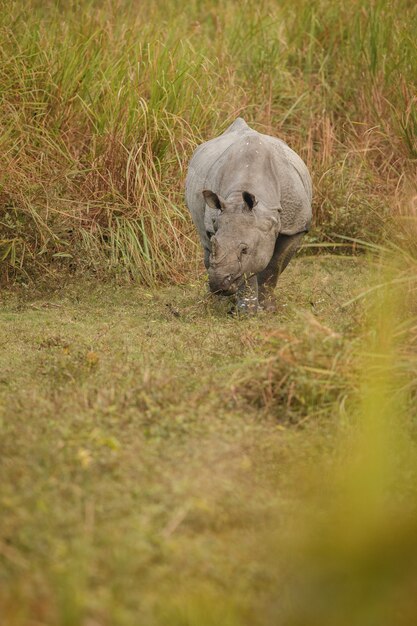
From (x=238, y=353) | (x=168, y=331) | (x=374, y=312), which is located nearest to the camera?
(x=374, y=312)

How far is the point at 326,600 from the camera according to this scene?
260 cm

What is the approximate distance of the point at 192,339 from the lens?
21.7 feet

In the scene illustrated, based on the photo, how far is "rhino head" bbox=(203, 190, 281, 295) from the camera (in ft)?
23.8

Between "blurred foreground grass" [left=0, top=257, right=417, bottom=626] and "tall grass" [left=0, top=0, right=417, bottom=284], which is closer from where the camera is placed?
"blurred foreground grass" [left=0, top=257, right=417, bottom=626]

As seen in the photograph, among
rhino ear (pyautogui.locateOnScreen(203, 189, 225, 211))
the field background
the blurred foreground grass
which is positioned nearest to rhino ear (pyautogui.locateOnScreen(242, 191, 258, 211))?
rhino ear (pyautogui.locateOnScreen(203, 189, 225, 211))

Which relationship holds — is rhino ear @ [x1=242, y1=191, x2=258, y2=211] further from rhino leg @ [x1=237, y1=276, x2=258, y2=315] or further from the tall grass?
the tall grass

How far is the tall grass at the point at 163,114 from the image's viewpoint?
889 cm

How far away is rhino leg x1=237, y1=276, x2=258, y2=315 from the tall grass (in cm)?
137

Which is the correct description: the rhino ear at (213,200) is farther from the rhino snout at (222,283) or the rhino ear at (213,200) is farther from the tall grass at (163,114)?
the tall grass at (163,114)

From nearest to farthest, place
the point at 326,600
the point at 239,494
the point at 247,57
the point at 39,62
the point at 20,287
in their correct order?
the point at 326,600
the point at 239,494
the point at 20,287
the point at 39,62
the point at 247,57

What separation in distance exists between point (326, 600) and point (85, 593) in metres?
0.76

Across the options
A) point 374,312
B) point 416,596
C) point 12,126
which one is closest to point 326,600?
point 416,596

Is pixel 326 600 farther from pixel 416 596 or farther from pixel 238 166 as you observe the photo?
pixel 238 166

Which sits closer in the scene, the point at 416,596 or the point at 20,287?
the point at 416,596
